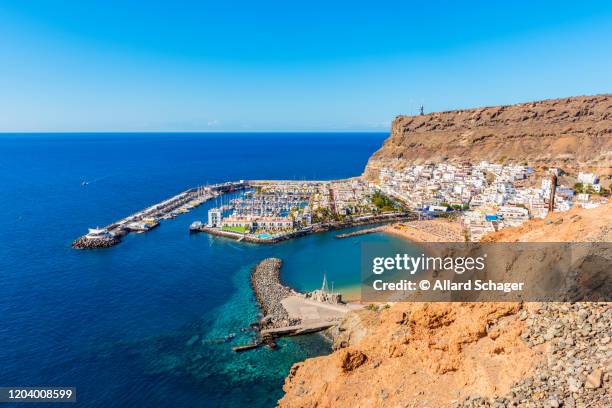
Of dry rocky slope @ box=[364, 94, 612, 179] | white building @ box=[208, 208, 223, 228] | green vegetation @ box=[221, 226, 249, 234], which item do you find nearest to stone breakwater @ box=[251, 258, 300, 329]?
green vegetation @ box=[221, 226, 249, 234]

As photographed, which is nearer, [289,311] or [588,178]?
[289,311]

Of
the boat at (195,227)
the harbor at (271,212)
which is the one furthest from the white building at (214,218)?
the boat at (195,227)

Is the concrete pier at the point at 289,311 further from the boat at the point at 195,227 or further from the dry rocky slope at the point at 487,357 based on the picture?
the boat at the point at 195,227

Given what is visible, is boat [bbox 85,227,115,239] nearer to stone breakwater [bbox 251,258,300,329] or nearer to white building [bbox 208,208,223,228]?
white building [bbox 208,208,223,228]

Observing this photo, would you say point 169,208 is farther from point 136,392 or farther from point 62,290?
point 136,392

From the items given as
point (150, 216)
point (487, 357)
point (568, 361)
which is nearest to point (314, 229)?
point (150, 216)

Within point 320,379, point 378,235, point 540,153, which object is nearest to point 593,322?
point 320,379

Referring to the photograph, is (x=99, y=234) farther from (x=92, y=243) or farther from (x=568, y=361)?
(x=568, y=361)
